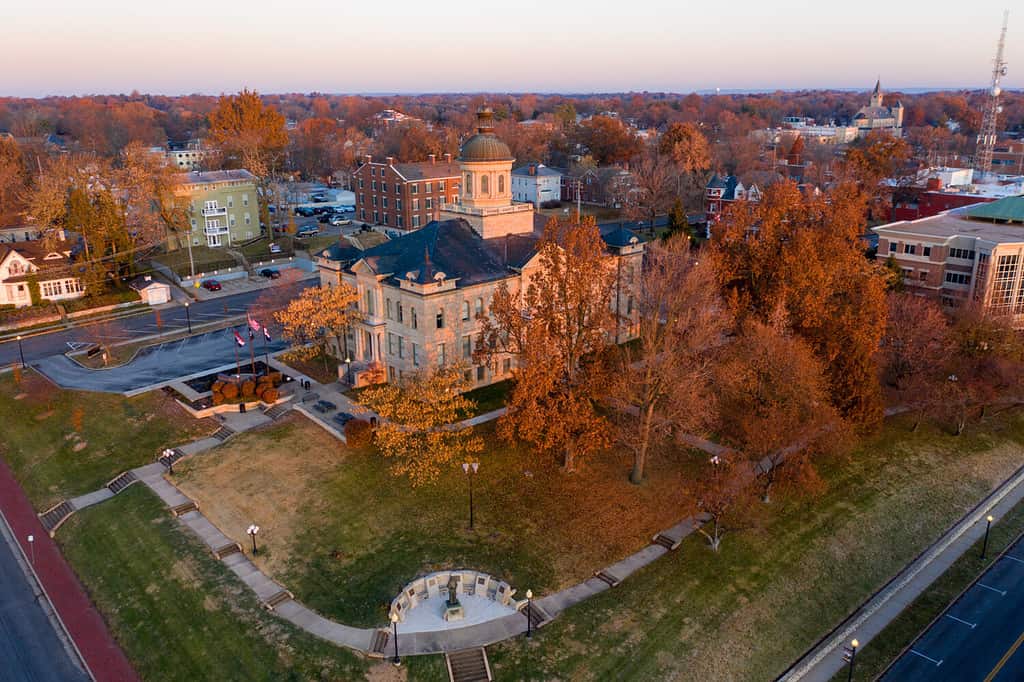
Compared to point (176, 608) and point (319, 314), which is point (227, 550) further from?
point (319, 314)

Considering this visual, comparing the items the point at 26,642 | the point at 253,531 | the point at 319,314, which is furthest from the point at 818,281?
the point at 26,642

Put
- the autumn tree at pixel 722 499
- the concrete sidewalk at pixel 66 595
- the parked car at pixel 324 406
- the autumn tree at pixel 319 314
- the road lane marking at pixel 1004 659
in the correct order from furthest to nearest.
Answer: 1. the autumn tree at pixel 319 314
2. the parked car at pixel 324 406
3. the autumn tree at pixel 722 499
4. the concrete sidewalk at pixel 66 595
5. the road lane marking at pixel 1004 659

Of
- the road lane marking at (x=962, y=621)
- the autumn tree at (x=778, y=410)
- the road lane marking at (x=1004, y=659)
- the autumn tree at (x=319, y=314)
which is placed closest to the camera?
the road lane marking at (x=1004, y=659)

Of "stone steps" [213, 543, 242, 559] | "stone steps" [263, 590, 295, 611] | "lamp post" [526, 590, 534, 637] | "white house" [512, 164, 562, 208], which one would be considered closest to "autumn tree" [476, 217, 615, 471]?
"lamp post" [526, 590, 534, 637]

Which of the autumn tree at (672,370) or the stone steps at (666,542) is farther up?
the autumn tree at (672,370)

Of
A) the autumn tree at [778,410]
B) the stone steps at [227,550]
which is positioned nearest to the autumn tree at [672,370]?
the autumn tree at [778,410]

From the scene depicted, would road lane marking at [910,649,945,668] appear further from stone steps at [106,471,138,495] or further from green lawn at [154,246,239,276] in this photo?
green lawn at [154,246,239,276]

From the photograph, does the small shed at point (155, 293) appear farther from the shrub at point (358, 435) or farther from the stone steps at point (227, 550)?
the stone steps at point (227, 550)

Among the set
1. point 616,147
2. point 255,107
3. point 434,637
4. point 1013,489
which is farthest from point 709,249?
point 616,147
